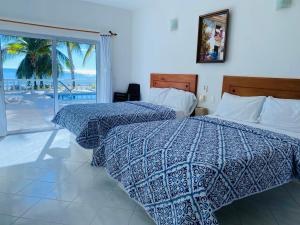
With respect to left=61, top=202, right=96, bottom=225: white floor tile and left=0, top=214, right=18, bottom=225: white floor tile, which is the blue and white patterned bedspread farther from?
left=0, top=214, right=18, bottom=225: white floor tile

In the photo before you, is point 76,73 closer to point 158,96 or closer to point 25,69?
point 25,69

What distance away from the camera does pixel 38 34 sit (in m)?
4.20

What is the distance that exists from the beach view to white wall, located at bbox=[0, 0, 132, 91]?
1.10 feet

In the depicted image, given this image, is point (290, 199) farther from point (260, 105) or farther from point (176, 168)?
point (176, 168)

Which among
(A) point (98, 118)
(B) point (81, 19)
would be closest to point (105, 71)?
(B) point (81, 19)

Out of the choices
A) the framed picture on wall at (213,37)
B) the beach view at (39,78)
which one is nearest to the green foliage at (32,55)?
the beach view at (39,78)

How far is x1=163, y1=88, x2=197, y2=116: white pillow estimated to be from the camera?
3672mm

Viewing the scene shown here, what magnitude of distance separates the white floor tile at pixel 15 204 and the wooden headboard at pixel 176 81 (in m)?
2.73

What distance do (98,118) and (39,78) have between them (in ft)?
7.76

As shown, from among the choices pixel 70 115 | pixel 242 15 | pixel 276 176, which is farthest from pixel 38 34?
pixel 276 176

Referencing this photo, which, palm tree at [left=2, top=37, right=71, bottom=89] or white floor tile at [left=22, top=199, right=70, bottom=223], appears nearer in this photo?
white floor tile at [left=22, top=199, right=70, bottom=223]

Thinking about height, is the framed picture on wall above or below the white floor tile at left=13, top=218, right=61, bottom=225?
above

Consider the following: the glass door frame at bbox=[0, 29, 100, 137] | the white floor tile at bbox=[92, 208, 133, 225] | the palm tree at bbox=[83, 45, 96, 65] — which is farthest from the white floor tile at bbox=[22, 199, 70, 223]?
the palm tree at bbox=[83, 45, 96, 65]

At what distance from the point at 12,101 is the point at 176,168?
4.39m
